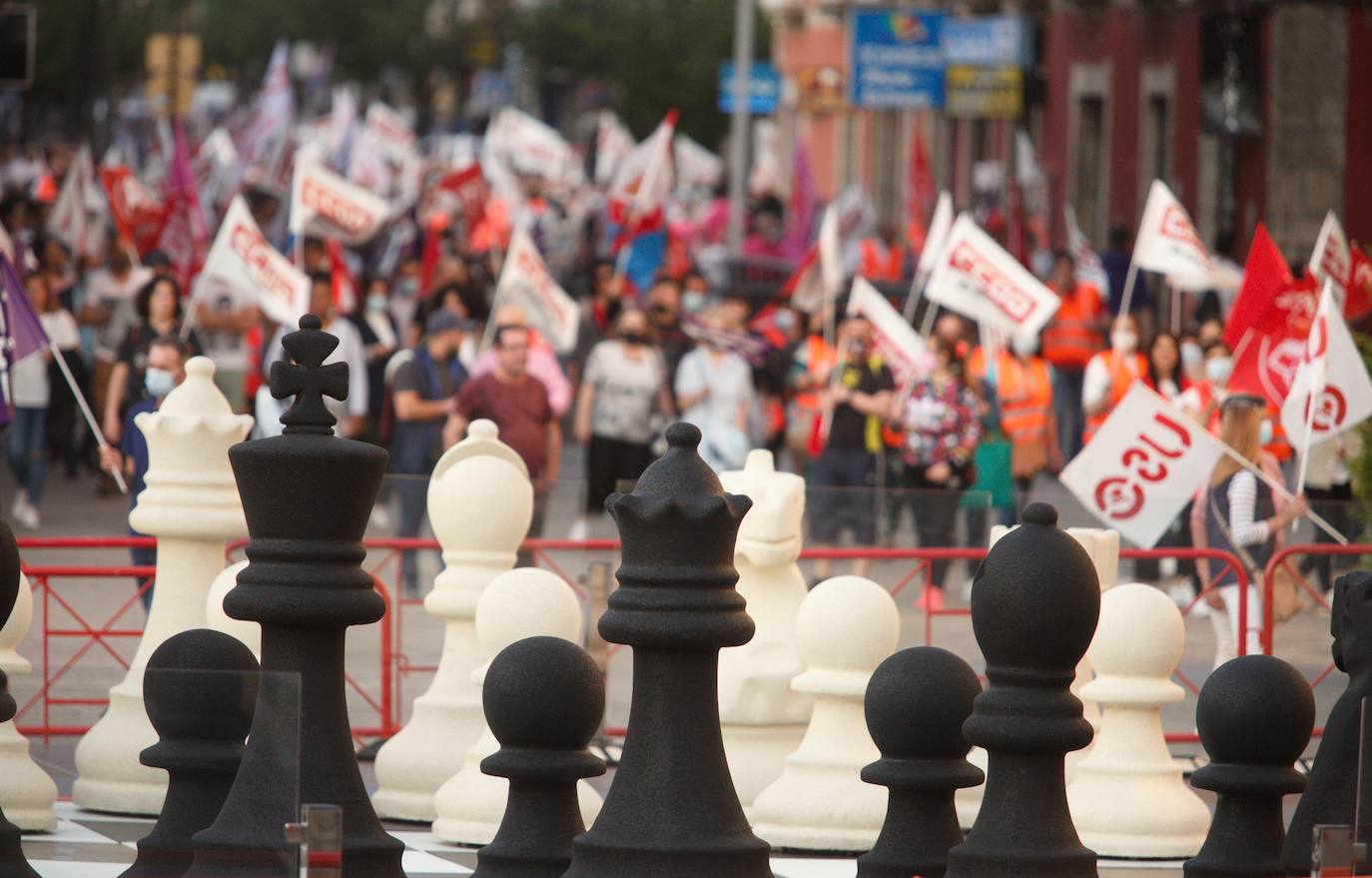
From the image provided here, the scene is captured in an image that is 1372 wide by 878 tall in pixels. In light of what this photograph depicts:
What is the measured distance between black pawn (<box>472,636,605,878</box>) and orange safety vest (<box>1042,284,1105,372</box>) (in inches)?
660

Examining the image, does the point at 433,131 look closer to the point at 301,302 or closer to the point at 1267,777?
the point at 301,302

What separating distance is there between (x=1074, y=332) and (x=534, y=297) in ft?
20.2

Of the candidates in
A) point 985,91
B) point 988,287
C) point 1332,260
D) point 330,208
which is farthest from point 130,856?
point 985,91

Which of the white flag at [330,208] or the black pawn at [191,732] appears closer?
the black pawn at [191,732]

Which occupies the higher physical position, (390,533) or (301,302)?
(301,302)

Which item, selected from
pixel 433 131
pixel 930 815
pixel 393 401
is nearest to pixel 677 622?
pixel 930 815

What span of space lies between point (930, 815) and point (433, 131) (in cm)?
6470

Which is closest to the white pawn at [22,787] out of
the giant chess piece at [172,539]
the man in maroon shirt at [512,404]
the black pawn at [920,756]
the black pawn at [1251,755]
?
the giant chess piece at [172,539]

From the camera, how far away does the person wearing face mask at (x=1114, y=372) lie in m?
17.6

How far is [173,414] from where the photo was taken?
8.39 metres

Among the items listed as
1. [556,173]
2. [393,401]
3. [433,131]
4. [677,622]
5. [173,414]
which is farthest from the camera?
[433,131]

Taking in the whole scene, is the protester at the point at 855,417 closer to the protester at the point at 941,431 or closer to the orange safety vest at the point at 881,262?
the protester at the point at 941,431

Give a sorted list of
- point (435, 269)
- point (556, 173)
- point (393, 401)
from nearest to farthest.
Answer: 1. point (393, 401)
2. point (435, 269)
3. point (556, 173)

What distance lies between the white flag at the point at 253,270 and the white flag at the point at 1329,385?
6.44 meters
